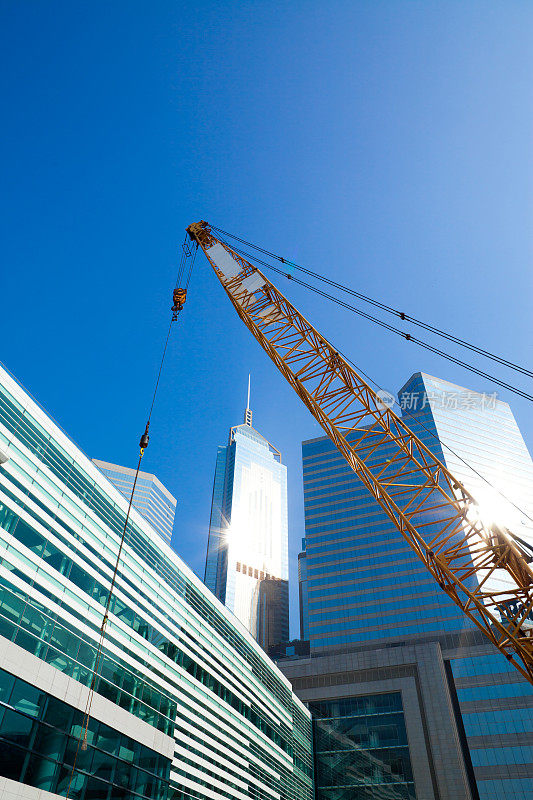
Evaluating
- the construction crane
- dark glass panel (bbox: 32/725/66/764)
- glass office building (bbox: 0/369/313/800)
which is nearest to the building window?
glass office building (bbox: 0/369/313/800)

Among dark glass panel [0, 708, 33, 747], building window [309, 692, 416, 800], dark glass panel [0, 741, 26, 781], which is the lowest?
dark glass panel [0, 741, 26, 781]

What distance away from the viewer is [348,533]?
117312 millimetres

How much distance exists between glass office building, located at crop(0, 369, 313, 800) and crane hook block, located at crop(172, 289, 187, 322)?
1360cm

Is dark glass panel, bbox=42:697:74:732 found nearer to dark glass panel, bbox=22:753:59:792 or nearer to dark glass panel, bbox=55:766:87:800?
dark glass panel, bbox=22:753:59:792

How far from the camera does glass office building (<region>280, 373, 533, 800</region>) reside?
253 ft

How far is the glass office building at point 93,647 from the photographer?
2312 centimetres

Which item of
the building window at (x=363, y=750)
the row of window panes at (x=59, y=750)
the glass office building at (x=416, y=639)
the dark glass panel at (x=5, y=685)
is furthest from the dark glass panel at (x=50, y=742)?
the building window at (x=363, y=750)

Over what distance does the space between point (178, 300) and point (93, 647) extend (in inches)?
944

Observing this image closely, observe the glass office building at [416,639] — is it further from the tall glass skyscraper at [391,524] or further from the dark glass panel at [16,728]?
the dark glass panel at [16,728]

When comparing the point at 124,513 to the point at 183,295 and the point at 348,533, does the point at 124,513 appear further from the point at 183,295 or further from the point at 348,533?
the point at 348,533

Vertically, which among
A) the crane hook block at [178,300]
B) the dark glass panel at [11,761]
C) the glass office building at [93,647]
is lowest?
the dark glass panel at [11,761]

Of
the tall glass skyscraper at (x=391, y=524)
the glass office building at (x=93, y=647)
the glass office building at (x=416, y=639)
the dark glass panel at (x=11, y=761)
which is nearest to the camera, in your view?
the dark glass panel at (x=11, y=761)

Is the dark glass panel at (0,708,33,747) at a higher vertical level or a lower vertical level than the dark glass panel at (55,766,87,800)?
higher

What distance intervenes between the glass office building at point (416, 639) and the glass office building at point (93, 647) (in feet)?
114
